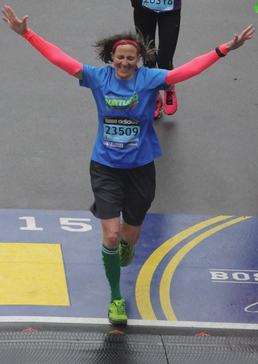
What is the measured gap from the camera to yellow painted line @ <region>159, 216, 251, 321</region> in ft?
16.3

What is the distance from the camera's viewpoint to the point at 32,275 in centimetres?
517

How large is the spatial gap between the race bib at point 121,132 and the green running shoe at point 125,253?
1.03 m

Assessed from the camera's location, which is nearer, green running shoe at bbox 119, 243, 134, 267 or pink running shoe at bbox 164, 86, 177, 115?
green running shoe at bbox 119, 243, 134, 267

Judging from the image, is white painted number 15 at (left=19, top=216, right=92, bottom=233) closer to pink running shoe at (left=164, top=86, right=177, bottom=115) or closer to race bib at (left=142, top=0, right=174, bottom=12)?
pink running shoe at (left=164, top=86, right=177, bottom=115)

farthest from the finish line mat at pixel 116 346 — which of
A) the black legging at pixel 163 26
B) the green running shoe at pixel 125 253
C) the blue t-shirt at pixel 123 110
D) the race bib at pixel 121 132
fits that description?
the black legging at pixel 163 26

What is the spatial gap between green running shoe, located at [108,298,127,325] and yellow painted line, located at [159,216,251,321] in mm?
404

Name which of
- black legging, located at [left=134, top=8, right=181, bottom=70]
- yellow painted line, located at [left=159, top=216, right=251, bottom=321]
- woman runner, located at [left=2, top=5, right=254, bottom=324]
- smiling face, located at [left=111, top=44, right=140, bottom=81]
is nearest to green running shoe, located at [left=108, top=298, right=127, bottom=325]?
woman runner, located at [left=2, top=5, right=254, bottom=324]

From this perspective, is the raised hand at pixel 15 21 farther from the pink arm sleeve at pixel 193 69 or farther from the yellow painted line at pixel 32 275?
the yellow painted line at pixel 32 275

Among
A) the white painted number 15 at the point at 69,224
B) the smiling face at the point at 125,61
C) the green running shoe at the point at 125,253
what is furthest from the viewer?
the white painted number 15 at the point at 69,224

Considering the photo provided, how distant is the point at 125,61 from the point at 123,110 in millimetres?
355

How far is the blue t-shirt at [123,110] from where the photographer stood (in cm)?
446

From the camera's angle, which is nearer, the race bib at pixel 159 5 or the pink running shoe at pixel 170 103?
the race bib at pixel 159 5

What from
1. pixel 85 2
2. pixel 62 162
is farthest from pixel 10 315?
pixel 85 2

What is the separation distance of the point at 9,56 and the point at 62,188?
3134mm
